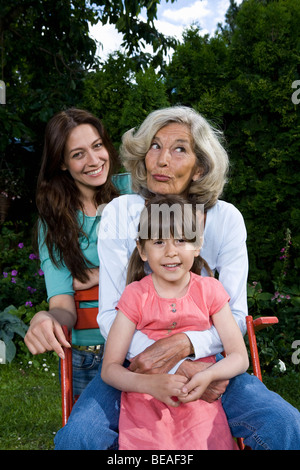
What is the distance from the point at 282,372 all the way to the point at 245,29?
2.79 m

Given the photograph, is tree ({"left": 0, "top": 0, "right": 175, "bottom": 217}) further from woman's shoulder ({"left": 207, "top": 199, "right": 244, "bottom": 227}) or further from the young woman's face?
woman's shoulder ({"left": 207, "top": 199, "right": 244, "bottom": 227})

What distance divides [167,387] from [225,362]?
235mm

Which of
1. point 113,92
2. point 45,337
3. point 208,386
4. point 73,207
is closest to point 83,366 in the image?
point 45,337

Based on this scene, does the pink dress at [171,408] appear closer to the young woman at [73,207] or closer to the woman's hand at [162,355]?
the woman's hand at [162,355]

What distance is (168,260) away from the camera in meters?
1.81

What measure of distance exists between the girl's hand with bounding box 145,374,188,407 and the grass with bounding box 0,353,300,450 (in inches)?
68.6

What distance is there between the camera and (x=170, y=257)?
1.82m

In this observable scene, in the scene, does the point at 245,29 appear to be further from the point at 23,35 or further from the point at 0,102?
the point at 23,35

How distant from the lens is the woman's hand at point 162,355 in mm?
1754

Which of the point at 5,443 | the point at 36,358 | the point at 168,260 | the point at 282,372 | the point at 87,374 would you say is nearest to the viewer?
the point at 168,260

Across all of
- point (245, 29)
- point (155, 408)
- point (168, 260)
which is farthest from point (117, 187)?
point (245, 29)

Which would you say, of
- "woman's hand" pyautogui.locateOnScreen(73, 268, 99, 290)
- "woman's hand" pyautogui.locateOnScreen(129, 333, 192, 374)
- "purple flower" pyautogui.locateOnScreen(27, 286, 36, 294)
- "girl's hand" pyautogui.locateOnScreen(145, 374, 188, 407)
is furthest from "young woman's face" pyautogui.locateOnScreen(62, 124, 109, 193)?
"purple flower" pyautogui.locateOnScreen(27, 286, 36, 294)

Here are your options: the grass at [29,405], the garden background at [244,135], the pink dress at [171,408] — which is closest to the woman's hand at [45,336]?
the pink dress at [171,408]

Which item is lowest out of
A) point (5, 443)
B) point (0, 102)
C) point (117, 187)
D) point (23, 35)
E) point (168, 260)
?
point (5, 443)
